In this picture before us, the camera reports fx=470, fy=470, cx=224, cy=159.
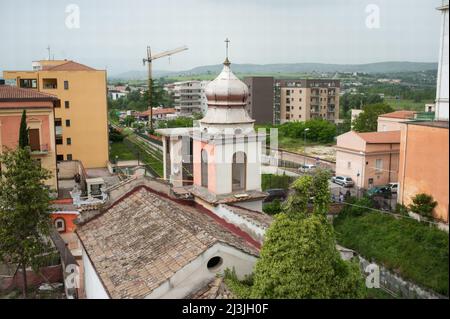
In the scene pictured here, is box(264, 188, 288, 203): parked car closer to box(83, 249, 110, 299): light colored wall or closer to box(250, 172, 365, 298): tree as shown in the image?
box(83, 249, 110, 299): light colored wall

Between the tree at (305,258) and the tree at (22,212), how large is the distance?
27.9ft

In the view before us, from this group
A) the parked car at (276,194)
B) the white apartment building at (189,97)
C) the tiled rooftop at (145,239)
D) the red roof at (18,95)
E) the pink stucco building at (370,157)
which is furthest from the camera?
the white apartment building at (189,97)

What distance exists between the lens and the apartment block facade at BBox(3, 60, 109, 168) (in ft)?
104

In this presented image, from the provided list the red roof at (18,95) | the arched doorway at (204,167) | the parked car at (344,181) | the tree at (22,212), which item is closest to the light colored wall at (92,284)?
the tree at (22,212)

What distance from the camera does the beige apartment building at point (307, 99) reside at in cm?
5472

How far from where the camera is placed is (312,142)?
45.1m

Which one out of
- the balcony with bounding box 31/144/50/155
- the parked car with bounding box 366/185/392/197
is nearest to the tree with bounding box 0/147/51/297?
the parked car with bounding box 366/185/392/197

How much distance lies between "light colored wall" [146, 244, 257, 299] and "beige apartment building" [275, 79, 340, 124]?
45150mm

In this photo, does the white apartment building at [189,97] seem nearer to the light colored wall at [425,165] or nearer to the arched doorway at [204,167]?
the arched doorway at [204,167]

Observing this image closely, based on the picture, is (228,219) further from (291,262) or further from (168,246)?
(291,262)

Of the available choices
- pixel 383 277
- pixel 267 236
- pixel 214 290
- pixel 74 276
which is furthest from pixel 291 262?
pixel 74 276

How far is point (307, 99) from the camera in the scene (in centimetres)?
5669
